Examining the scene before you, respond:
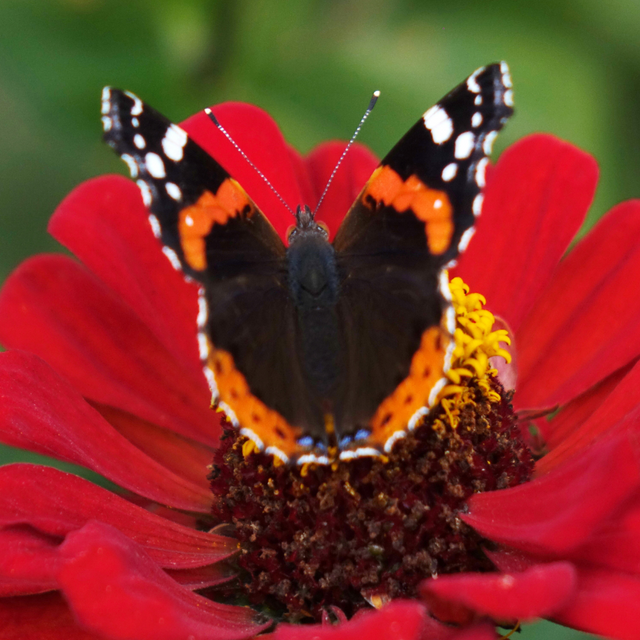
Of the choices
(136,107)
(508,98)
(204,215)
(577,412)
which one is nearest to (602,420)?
(577,412)

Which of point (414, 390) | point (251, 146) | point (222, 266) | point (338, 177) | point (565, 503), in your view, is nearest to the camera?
point (565, 503)

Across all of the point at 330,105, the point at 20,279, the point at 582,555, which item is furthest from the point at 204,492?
the point at 330,105

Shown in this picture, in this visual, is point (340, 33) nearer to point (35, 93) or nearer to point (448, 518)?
point (35, 93)

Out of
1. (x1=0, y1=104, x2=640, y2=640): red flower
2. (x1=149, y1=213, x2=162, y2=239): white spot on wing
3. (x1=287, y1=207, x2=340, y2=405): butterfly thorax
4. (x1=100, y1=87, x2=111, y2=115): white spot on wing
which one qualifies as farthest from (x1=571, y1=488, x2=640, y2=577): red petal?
(x1=100, y1=87, x2=111, y2=115): white spot on wing

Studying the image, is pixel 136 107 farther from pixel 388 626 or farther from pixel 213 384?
pixel 388 626

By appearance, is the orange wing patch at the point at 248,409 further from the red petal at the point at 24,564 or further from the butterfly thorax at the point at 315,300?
the red petal at the point at 24,564

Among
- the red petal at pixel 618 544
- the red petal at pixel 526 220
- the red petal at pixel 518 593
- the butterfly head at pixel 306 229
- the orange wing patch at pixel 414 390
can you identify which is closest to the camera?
the red petal at pixel 518 593

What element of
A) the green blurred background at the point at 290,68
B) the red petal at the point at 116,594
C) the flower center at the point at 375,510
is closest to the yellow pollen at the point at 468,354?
the flower center at the point at 375,510
